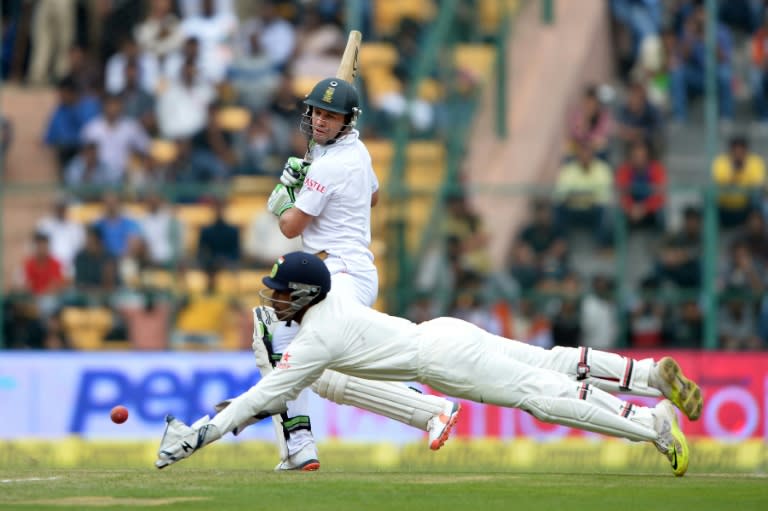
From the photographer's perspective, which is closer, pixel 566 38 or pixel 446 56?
pixel 446 56

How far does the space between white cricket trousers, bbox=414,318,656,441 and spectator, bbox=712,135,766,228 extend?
776 centimetres

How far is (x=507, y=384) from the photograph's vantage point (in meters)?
9.84

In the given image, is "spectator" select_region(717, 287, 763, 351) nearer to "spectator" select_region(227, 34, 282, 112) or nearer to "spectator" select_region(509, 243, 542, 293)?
"spectator" select_region(509, 243, 542, 293)

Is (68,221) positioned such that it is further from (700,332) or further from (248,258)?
(700,332)

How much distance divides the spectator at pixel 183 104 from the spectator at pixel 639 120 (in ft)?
15.4

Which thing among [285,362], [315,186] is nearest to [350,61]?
[315,186]

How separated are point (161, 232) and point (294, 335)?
23.8ft

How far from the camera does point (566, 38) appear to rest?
795 inches

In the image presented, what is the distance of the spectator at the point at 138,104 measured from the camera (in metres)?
19.5

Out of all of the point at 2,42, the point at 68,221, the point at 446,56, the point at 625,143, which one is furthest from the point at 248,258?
the point at 2,42

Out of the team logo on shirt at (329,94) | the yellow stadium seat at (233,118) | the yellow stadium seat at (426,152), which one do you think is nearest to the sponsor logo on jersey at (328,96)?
the team logo on shirt at (329,94)

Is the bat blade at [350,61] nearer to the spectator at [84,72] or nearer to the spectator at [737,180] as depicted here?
the spectator at [737,180]

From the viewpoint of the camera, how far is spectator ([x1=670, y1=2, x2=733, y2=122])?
755 inches

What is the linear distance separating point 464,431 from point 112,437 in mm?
3232
